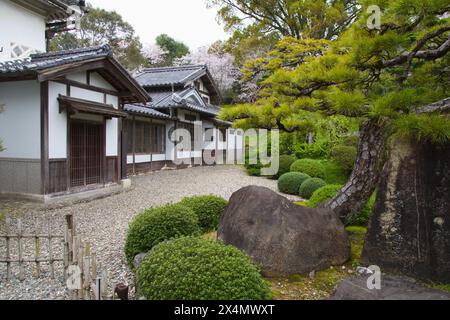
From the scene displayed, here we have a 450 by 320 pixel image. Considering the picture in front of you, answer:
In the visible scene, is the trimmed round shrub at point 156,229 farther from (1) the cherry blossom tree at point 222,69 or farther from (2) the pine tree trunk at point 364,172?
(1) the cherry blossom tree at point 222,69

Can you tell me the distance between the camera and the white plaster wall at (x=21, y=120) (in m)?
7.46

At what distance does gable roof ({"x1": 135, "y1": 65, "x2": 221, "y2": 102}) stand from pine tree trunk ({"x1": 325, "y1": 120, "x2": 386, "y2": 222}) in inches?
563

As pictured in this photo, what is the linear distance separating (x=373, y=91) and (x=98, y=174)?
811cm

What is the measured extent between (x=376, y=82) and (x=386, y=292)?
2134 mm

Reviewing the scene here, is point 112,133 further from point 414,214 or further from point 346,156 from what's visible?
point 414,214

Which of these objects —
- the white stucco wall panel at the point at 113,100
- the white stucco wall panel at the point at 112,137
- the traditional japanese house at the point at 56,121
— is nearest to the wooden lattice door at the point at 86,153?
the traditional japanese house at the point at 56,121

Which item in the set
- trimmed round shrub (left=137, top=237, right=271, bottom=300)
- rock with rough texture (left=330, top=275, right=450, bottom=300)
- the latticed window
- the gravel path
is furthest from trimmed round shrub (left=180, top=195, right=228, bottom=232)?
the latticed window

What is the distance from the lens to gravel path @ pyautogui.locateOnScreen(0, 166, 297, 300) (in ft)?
11.2

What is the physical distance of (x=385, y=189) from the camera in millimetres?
3295

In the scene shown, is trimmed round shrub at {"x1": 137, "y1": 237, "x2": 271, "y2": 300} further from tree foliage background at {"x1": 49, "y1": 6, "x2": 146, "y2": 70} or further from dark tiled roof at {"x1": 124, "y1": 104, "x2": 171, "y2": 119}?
tree foliage background at {"x1": 49, "y1": 6, "x2": 146, "y2": 70}

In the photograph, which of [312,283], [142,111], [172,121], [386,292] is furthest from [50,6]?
[386,292]

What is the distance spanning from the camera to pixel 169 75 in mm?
19359
